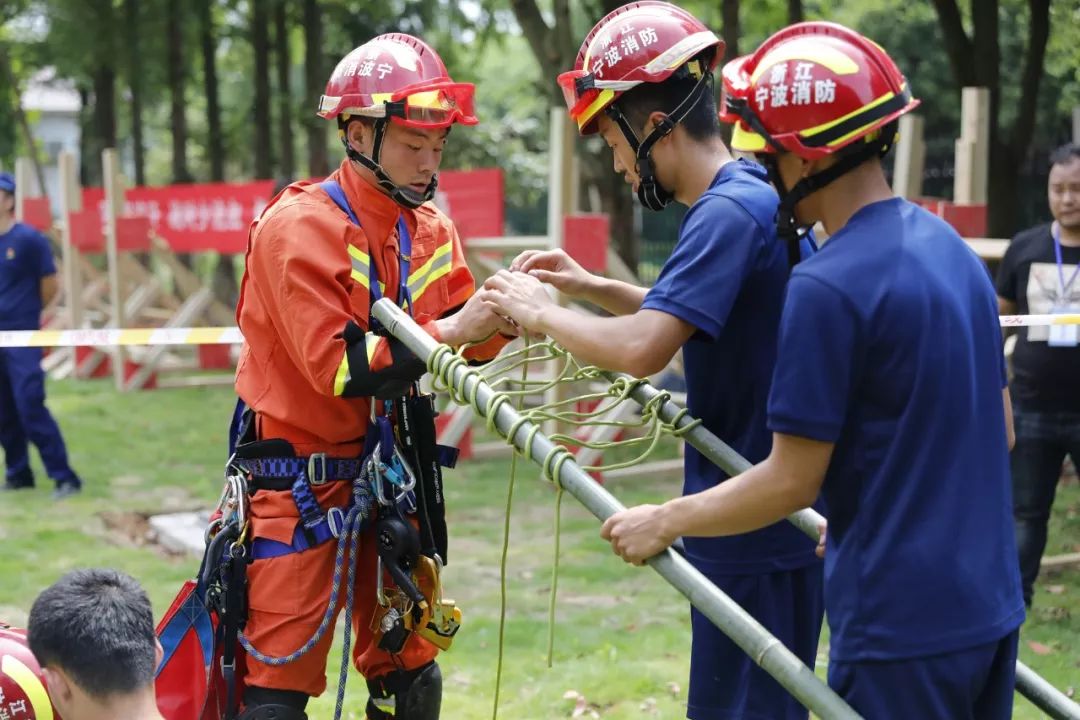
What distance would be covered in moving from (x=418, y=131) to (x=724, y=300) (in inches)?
46.7

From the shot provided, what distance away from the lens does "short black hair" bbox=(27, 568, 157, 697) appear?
110 inches

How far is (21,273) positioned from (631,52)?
23.8 ft

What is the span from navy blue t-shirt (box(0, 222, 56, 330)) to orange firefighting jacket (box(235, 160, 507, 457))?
609 centimetres

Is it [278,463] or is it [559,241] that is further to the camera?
[559,241]

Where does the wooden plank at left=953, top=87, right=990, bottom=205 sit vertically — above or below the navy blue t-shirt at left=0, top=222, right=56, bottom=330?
above

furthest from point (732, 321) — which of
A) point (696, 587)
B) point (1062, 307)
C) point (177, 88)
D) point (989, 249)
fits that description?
point (177, 88)

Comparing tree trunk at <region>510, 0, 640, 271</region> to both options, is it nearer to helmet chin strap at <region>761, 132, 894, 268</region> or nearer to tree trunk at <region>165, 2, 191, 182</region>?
tree trunk at <region>165, 2, 191, 182</region>

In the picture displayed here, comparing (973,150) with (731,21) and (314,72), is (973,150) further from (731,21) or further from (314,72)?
(314,72)

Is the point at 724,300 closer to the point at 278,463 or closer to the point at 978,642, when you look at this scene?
the point at 978,642

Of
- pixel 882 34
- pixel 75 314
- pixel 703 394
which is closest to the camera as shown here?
pixel 703 394

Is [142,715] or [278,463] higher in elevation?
[278,463]

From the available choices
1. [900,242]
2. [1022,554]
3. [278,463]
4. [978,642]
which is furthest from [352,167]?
[1022,554]

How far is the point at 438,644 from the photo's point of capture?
149 inches

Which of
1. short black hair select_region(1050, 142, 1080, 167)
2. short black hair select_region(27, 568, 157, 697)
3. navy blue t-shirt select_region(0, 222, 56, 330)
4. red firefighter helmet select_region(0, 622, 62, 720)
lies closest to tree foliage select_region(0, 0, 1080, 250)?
navy blue t-shirt select_region(0, 222, 56, 330)
